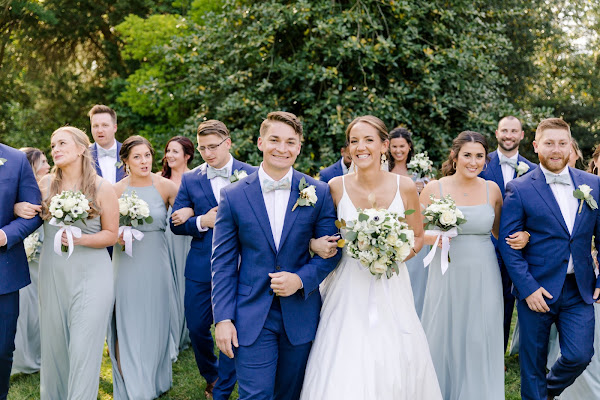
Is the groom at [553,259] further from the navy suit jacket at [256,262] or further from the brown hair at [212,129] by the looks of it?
the brown hair at [212,129]

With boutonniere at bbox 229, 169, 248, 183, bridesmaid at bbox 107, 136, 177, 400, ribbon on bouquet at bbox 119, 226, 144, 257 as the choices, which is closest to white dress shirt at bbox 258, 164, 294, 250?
boutonniere at bbox 229, 169, 248, 183

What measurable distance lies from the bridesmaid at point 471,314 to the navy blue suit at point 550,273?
22cm

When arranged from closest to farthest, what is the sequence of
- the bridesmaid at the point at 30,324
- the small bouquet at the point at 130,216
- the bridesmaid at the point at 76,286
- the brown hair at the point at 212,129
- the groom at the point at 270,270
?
the groom at the point at 270,270 < the bridesmaid at the point at 76,286 < the small bouquet at the point at 130,216 < the brown hair at the point at 212,129 < the bridesmaid at the point at 30,324

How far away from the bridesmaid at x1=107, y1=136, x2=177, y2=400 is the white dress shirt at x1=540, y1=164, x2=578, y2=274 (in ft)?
12.1

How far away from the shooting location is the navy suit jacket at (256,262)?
3699 millimetres

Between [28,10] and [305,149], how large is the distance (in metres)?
10.8

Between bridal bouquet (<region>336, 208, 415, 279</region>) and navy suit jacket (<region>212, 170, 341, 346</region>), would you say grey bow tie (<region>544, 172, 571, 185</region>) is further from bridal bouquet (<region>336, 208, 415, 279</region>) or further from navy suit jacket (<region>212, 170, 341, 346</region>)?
navy suit jacket (<region>212, 170, 341, 346</region>)

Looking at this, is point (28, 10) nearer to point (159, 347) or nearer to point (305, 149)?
point (305, 149)

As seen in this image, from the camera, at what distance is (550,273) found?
4.57 m

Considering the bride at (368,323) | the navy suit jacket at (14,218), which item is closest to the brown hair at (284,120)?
the bride at (368,323)

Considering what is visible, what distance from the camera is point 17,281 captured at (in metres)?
4.60

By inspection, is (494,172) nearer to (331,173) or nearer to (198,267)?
(331,173)

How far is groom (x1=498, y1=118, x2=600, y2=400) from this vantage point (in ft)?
14.9

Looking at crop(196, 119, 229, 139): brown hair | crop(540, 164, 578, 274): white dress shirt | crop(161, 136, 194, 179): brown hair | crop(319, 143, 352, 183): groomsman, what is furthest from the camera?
crop(319, 143, 352, 183): groomsman
